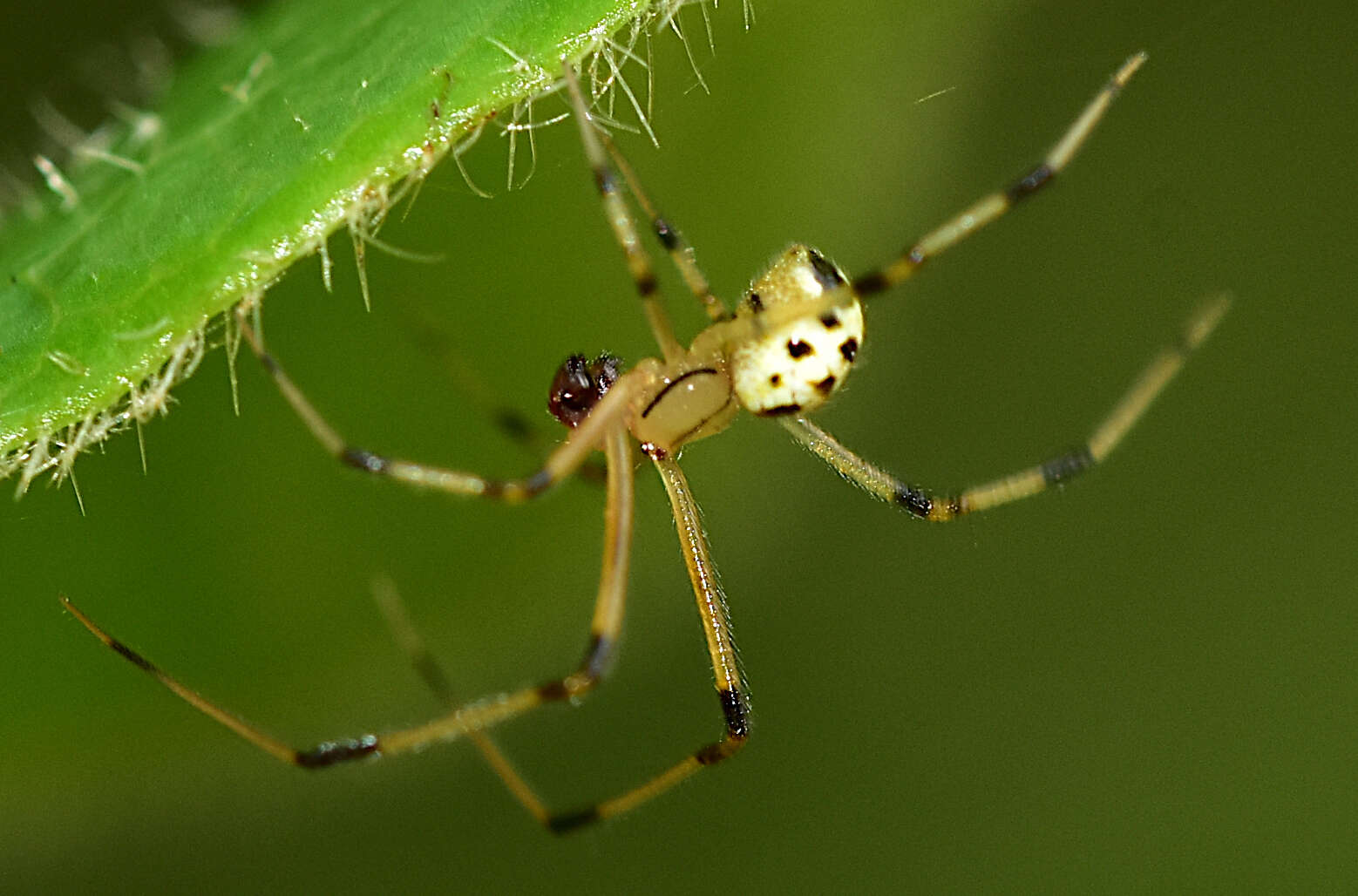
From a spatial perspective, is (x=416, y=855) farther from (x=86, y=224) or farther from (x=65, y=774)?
(x=86, y=224)

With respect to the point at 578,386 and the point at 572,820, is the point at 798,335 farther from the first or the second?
the point at 572,820

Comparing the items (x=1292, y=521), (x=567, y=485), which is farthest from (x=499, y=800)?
(x=1292, y=521)

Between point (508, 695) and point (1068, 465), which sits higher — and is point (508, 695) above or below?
below

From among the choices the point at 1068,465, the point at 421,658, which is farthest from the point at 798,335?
the point at 421,658

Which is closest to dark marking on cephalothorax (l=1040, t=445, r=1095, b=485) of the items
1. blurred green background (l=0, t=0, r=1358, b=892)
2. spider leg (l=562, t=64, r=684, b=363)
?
blurred green background (l=0, t=0, r=1358, b=892)

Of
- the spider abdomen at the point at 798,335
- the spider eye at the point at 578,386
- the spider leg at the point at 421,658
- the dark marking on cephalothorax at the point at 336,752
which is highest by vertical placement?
the spider eye at the point at 578,386

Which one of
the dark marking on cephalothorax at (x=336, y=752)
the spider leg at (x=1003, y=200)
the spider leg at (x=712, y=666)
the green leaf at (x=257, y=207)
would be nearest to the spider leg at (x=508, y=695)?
the dark marking on cephalothorax at (x=336, y=752)

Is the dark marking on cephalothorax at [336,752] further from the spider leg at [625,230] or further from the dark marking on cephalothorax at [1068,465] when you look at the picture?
the dark marking on cephalothorax at [1068,465]
